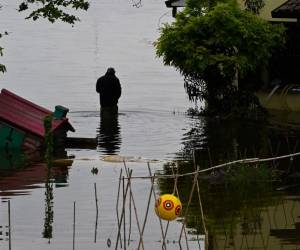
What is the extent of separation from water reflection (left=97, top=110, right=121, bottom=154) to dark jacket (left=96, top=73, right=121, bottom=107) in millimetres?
439

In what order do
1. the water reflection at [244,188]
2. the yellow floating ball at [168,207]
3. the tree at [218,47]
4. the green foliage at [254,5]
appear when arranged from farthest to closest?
1. the green foliage at [254,5]
2. the tree at [218,47]
3. the water reflection at [244,188]
4. the yellow floating ball at [168,207]

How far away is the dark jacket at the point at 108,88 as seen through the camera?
112 ft

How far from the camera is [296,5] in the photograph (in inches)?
1195

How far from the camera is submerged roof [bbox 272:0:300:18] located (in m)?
29.7

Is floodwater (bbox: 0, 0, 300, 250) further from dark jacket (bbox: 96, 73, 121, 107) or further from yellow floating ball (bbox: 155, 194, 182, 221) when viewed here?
yellow floating ball (bbox: 155, 194, 182, 221)

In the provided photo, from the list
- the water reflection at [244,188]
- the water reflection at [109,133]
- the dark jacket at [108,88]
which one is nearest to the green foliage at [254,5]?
the water reflection at [244,188]

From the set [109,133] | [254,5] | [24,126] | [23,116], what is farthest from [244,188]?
[254,5]

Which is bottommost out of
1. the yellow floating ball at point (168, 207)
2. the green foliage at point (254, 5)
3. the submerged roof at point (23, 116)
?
the yellow floating ball at point (168, 207)

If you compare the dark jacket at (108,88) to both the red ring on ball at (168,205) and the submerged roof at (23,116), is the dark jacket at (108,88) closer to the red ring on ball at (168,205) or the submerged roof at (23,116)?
the submerged roof at (23,116)

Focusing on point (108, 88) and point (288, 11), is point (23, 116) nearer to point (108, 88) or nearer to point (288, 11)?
point (108, 88)

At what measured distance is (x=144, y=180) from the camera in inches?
891

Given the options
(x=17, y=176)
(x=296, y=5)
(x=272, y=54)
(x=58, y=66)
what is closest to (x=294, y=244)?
(x=17, y=176)

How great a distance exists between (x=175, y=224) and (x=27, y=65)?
35705mm

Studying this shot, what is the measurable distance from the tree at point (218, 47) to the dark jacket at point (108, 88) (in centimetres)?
272
